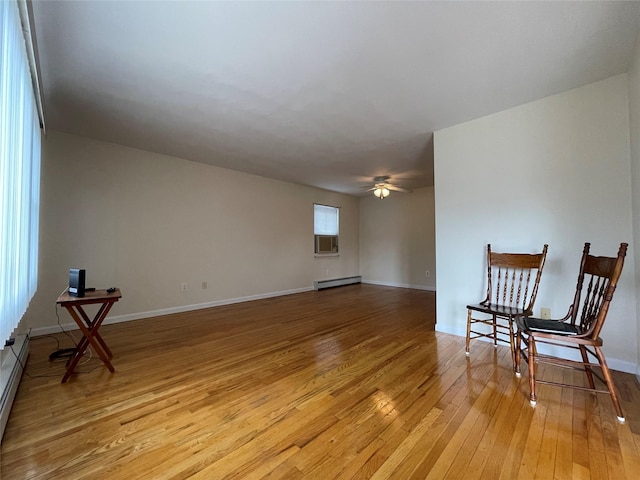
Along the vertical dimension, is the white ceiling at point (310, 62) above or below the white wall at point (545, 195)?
above

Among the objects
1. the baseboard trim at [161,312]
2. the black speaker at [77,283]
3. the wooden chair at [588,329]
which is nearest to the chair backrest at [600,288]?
the wooden chair at [588,329]

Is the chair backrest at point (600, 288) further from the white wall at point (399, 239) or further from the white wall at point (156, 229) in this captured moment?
the white wall at point (156, 229)

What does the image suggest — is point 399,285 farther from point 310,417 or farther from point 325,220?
point 310,417

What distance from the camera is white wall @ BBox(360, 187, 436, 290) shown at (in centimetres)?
615

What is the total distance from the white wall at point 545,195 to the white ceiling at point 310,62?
215 mm

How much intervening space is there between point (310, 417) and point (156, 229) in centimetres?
359

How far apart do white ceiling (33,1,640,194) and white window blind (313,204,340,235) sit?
3.19m

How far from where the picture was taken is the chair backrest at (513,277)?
7.85ft

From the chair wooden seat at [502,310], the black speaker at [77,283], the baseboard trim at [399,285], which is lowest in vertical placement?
the baseboard trim at [399,285]

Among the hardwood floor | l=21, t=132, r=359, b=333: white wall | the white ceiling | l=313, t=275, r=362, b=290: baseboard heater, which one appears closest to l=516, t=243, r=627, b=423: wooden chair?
the hardwood floor

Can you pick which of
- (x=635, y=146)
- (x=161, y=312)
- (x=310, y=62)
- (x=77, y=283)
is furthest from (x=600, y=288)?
(x=161, y=312)

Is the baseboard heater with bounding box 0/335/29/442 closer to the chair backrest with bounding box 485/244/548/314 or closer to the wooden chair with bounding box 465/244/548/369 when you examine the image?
the wooden chair with bounding box 465/244/548/369

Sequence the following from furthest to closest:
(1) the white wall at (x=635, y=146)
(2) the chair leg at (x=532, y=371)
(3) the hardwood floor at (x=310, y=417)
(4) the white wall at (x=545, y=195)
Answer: (4) the white wall at (x=545, y=195)
(1) the white wall at (x=635, y=146)
(2) the chair leg at (x=532, y=371)
(3) the hardwood floor at (x=310, y=417)

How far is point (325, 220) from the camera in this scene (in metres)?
6.66
